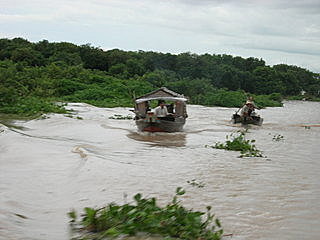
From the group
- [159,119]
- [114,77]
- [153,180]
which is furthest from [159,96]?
[114,77]

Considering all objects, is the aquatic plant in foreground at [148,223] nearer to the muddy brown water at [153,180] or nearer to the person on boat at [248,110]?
the muddy brown water at [153,180]

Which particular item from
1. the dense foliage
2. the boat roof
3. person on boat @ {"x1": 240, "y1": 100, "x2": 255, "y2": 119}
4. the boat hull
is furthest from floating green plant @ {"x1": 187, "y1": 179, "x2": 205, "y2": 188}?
person on boat @ {"x1": 240, "y1": 100, "x2": 255, "y2": 119}

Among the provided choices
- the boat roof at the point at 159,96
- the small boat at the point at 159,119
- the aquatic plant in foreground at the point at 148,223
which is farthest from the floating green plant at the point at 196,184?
the boat roof at the point at 159,96

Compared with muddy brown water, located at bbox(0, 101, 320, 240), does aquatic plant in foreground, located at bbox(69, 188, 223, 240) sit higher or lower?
higher

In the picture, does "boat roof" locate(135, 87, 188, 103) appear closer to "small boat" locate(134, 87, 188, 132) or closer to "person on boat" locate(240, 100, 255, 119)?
"small boat" locate(134, 87, 188, 132)

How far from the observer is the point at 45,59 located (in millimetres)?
45125

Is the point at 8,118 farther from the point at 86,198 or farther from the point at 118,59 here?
the point at 118,59

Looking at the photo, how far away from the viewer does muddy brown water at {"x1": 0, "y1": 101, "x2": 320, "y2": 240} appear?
5348 millimetres

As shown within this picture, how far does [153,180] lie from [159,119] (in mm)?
8242

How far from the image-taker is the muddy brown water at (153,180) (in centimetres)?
535

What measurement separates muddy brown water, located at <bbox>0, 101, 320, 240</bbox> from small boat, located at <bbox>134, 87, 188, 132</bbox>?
3.24 ft

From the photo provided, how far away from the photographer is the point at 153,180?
7930mm

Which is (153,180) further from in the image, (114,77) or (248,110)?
(114,77)

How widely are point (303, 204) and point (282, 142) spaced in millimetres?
8813
